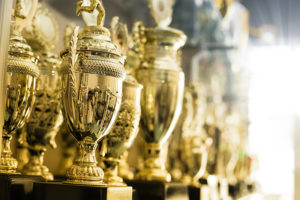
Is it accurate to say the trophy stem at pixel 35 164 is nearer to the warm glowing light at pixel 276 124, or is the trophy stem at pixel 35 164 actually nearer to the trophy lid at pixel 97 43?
the trophy lid at pixel 97 43

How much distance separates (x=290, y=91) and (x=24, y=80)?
14.8 feet

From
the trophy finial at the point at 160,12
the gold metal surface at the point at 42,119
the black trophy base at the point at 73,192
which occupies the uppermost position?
the trophy finial at the point at 160,12

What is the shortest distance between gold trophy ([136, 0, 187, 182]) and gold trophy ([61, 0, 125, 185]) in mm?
428

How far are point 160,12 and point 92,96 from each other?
26.6 inches

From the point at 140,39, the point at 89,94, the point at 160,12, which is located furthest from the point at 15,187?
the point at 160,12

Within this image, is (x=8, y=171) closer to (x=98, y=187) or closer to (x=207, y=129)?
(x=98, y=187)

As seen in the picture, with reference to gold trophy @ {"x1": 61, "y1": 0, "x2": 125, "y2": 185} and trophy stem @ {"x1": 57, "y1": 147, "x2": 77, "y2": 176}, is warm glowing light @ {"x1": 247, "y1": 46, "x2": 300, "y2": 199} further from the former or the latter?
gold trophy @ {"x1": 61, "y1": 0, "x2": 125, "y2": 185}

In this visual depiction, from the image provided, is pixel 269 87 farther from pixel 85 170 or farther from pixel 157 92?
pixel 85 170

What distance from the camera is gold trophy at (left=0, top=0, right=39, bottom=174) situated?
92cm

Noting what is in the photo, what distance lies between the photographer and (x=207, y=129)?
107 inches

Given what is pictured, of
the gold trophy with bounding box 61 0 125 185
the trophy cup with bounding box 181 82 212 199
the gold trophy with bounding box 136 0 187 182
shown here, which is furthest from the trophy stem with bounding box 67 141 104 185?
the trophy cup with bounding box 181 82 212 199

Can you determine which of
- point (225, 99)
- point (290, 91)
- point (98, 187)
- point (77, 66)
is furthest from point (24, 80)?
point (290, 91)

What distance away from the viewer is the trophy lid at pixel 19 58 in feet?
3.04

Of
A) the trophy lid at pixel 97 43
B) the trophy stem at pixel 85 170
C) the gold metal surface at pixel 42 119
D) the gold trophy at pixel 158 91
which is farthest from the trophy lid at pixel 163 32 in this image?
the trophy stem at pixel 85 170
